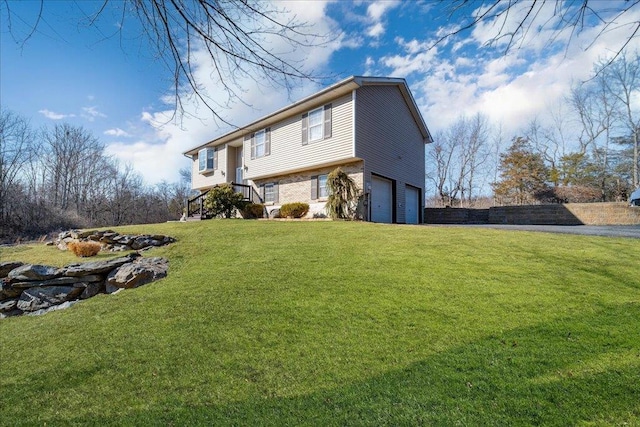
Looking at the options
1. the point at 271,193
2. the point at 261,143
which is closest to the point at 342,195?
the point at 271,193

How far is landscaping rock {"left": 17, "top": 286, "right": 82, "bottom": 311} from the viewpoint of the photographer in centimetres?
646

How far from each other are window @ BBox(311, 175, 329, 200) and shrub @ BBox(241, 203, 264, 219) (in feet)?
12.4

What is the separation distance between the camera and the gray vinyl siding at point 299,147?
1270 centimetres

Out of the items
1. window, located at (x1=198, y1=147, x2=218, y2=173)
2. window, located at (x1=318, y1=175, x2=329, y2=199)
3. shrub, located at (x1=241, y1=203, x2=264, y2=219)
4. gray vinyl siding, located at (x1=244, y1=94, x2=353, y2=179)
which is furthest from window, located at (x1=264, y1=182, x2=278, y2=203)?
window, located at (x1=198, y1=147, x2=218, y2=173)

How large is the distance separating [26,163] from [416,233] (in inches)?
1246

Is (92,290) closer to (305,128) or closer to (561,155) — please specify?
(305,128)

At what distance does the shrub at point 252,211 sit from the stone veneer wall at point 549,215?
10982mm

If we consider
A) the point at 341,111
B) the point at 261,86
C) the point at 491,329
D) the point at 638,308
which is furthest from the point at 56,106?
the point at 341,111

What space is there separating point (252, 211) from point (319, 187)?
4467mm

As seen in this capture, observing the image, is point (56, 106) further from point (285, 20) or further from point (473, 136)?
point (473, 136)

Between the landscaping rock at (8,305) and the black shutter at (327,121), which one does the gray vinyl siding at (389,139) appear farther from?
the landscaping rock at (8,305)

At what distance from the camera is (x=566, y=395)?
6.89 ft

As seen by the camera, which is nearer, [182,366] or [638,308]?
[182,366]

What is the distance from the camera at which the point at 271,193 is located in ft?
55.6
